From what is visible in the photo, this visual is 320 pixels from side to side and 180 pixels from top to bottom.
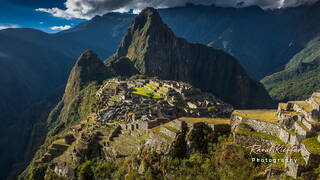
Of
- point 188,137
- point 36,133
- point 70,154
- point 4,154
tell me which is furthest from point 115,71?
point 188,137

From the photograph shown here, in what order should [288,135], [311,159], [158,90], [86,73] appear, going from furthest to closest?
[86,73] < [158,90] < [288,135] < [311,159]

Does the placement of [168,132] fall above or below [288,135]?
below

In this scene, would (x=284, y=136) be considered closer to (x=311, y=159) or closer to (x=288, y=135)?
(x=288, y=135)

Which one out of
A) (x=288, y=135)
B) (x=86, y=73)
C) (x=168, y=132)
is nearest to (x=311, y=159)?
(x=288, y=135)

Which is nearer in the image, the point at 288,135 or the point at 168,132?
the point at 288,135

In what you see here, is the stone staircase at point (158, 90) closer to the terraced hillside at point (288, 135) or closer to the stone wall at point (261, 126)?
the stone wall at point (261, 126)

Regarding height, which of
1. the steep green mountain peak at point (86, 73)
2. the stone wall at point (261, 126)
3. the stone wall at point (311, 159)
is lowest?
the stone wall at point (311, 159)

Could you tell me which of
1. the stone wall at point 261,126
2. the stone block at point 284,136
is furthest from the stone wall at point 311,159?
the stone wall at point 261,126

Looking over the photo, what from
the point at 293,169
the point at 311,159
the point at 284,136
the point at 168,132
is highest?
the point at 284,136

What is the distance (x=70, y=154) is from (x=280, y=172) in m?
43.6

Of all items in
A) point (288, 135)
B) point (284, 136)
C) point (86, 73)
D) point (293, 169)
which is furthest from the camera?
point (86, 73)

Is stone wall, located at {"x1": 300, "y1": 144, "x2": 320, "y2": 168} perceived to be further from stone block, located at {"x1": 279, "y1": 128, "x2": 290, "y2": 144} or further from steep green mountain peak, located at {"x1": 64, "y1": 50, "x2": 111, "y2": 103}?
steep green mountain peak, located at {"x1": 64, "y1": 50, "x2": 111, "y2": 103}

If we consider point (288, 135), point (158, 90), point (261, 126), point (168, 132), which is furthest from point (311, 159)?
point (158, 90)

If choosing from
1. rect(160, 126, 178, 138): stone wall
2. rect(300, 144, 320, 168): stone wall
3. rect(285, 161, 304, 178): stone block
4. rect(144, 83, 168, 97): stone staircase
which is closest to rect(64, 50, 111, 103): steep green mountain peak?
rect(144, 83, 168, 97): stone staircase
